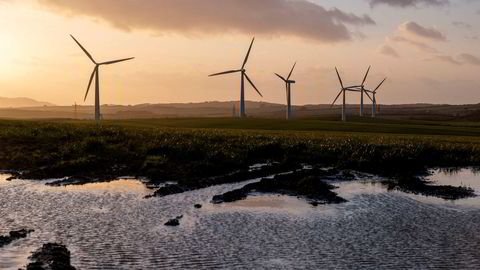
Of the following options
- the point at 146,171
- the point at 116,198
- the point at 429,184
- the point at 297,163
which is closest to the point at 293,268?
the point at 116,198

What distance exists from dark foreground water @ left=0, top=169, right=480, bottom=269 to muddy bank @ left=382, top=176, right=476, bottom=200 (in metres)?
1.29

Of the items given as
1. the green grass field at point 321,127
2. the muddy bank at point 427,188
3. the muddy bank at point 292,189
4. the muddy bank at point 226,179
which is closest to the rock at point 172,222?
the muddy bank at point 292,189

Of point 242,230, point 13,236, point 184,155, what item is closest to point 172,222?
point 242,230

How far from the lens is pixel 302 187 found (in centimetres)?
2766

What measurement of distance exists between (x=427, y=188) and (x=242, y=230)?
13895 mm

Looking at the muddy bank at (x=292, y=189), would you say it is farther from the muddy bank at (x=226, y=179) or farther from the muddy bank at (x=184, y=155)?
the muddy bank at (x=184, y=155)

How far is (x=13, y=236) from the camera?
16781 millimetres

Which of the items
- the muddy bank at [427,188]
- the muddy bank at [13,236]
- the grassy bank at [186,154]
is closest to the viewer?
the muddy bank at [13,236]

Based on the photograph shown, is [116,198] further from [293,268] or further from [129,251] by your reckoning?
[293,268]

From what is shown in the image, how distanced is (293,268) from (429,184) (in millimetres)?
18467

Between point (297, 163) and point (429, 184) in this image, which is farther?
point (297, 163)

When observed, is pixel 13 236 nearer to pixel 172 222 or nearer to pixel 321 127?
pixel 172 222

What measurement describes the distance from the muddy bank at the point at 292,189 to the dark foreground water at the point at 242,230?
0.80 meters

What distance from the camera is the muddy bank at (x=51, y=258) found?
44.7 feet
